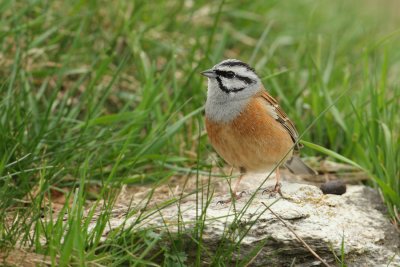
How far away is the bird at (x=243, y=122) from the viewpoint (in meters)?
5.14

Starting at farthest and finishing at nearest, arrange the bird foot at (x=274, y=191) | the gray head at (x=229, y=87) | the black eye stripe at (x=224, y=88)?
1. the black eye stripe at (x=224, y=88)
2. the gray head at (x=229, y=87)
3. the bird foot at (x=274, y=191)

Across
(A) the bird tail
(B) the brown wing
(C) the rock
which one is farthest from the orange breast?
(A) the bird tail

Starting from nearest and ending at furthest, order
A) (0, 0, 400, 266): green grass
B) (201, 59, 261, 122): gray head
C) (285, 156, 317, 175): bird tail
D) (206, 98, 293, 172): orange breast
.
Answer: (0, 0, 400, 266): green grass → (206, 98, 293, 172): orange breast → (201, 59, 261, 122): gray head → (285, 156, 317, 175): bird tail

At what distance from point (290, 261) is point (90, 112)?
2.02 meters

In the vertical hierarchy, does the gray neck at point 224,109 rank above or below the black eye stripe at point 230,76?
below

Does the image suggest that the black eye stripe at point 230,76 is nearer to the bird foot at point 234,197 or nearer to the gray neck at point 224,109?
the gray neck at point 224,109

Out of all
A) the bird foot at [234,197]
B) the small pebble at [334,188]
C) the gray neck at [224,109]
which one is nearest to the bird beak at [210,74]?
the gray neck at [224,109]

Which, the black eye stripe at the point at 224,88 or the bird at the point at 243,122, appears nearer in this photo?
the bird at the point at 243,122

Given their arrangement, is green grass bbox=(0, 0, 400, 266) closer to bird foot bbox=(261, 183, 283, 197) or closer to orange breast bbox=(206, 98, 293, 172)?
orange breast bbox=(206, 98, 293, 172)

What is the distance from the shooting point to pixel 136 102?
6.61 metres

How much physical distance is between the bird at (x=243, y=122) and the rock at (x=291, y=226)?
11.1 inches

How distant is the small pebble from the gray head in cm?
84

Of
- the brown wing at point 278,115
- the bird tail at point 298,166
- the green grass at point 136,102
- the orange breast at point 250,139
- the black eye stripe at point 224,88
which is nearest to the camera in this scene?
the green grass at point 136,102

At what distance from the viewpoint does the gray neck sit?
17.0 ft
